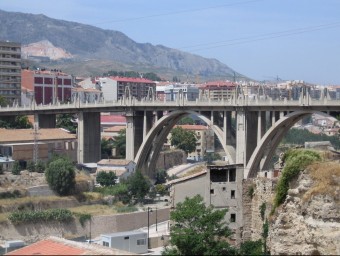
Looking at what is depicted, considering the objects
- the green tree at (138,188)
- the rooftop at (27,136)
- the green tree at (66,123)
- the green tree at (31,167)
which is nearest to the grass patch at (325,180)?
the green tree at (138,188)

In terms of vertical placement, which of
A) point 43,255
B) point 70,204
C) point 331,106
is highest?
point 331,106

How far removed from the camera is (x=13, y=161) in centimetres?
4438

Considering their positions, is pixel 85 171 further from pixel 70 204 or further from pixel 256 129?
pixel 256 129

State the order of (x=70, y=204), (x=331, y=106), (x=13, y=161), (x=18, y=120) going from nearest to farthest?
(x=331, y=106) → (x=70, y=204) → (x=13, y=161) → (x=18, y=120)

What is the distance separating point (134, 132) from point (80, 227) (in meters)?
13.4

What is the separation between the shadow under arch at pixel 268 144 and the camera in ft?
125

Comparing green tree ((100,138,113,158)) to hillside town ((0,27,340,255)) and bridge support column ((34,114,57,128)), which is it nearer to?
hillside town ((0,27,340,255))

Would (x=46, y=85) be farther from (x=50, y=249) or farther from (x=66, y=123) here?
(x=50, y=249)

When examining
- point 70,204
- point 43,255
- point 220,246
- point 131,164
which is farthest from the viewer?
point 131,164

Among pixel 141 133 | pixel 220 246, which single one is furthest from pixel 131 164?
pixel 220 246

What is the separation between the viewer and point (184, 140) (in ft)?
223

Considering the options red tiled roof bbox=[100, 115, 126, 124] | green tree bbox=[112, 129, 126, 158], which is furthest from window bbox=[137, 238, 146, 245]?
red tiled roof bbox=[100, 115, 126, 124]

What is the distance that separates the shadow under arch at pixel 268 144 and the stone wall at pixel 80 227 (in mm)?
5603

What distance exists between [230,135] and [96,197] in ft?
29.7
